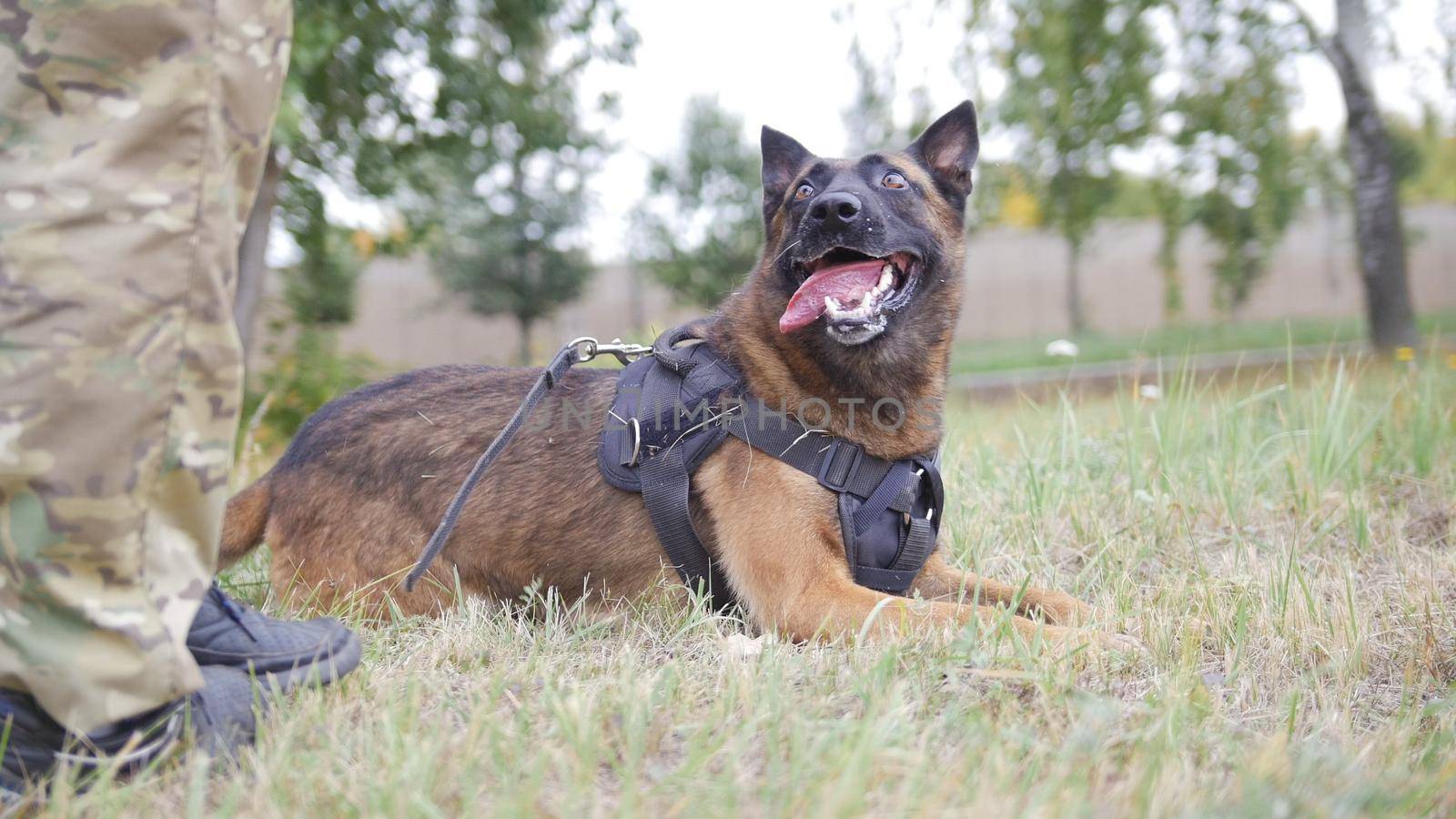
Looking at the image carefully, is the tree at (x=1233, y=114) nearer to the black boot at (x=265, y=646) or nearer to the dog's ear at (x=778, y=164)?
the dog's ear at (x=778, y=164)

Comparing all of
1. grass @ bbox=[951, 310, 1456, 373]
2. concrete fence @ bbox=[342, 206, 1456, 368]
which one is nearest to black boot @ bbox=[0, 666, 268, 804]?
grass @ bbox=[951, 310, 1456, 373]

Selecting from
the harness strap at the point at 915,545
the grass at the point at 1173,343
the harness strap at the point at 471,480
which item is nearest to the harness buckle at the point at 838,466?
the harness strap at the point at 915,545

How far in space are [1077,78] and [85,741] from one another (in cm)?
1105

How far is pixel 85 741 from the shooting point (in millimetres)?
1541

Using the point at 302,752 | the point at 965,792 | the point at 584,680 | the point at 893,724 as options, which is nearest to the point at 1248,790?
the point at 965,792

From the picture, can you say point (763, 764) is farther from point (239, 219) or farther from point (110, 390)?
point (239, 219)

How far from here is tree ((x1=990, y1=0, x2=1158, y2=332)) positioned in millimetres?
9414

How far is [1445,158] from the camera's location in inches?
915

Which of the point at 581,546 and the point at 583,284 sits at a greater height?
the point at 583,284

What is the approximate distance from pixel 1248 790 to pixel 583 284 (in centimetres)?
1997

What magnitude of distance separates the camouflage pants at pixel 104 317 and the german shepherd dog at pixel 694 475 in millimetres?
1186

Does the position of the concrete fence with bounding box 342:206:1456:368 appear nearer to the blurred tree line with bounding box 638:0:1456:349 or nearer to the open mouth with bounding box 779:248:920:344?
the blurred tree line with bounding box 638:0:1456:349

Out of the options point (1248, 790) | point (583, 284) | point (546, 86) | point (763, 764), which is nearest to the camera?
point (1248, 790)

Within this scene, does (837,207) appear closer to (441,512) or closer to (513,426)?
(513,426)
